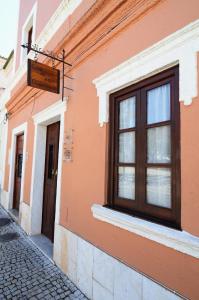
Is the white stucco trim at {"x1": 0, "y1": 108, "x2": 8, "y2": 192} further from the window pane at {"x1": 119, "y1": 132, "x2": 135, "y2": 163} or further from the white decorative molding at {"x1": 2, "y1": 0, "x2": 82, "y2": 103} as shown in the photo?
the window pane at {"x1": 119, "y1": 132, "x2": 135, "y2": 163}

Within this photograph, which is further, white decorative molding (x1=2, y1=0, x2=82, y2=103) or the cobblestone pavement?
white decorative molding (x1=2, y1=0, x2=82, y2=103)

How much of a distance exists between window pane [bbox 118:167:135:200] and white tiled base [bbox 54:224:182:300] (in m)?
0.74

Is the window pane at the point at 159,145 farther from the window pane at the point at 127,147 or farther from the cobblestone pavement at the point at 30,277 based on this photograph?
the cobblestone pavement at the point at 30,277

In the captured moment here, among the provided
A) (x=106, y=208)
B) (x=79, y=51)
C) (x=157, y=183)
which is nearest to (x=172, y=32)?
(x=157, y=183)

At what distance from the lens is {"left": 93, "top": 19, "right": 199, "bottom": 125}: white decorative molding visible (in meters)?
1.72

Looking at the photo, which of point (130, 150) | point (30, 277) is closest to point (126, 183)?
point (130, 150)

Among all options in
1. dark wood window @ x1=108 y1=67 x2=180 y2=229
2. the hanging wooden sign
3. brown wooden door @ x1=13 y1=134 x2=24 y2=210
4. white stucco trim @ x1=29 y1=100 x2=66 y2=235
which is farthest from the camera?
brown wooden door @ x1=13 y1=134 x2=24 y2=210

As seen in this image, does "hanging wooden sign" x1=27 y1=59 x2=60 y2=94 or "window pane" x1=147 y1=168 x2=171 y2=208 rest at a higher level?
"hanging wooden sign" x1=27 y1=59 x2=60 y2=94

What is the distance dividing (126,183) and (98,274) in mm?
1184

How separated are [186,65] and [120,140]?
1.12 m

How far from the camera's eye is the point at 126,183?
7.96ft

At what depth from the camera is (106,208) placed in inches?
97.0

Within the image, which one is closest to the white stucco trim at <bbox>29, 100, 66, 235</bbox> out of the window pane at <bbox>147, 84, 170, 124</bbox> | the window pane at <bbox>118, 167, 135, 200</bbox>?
the window pane at <bbox>118, 167, 135, 200</bbox>

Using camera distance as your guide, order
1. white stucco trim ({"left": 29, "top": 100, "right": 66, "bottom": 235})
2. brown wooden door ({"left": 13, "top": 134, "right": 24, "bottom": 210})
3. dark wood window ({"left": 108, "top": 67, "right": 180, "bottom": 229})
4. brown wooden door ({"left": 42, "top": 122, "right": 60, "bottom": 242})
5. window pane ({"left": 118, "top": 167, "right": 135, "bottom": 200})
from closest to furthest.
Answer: dark wood window ({"left": 108, "top": 67, "right": 180, "bottom": 229}), window pane ({"left": 118, "top": 167, "right": 135, "bottom": 200}), brown wooden door ({"left": 42, "top": 122, "right": 60, "bottom": 242}), white stucco trim ({"left": 29, "top": 100, "right": 66, "bottom": 235}), brown wooden door ({"left": 13, "top": 134, "right": 24, "bottom": 210})
